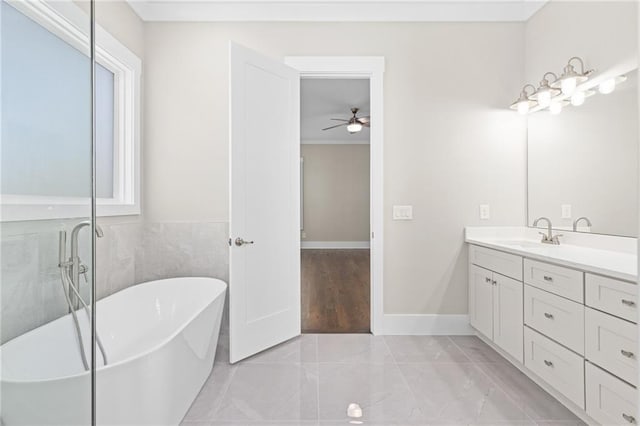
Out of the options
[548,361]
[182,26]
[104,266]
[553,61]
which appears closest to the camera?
[548,361]

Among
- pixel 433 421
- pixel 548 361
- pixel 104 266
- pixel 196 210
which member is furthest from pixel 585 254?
pixel 104 266

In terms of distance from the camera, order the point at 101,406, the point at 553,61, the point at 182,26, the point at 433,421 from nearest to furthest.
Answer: the point at 101,406, the point at 433,421, the point at 553,61, the point at 182,26

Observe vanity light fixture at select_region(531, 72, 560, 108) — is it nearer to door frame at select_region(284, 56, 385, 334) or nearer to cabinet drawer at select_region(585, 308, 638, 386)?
door frame at select_region(284, 56, 385, 334)

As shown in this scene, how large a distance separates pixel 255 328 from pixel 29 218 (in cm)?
207

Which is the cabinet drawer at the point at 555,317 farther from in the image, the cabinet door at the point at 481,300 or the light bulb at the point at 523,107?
the light bulb at the point at 523,107

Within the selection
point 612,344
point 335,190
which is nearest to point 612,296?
point 612,344

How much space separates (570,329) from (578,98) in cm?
161

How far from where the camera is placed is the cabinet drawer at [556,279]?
1740mm

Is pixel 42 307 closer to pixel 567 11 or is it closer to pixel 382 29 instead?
pixel 382 29

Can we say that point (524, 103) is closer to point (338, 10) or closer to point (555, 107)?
point (555, 107)

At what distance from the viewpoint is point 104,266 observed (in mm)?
2438

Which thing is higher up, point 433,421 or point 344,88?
point 344,88

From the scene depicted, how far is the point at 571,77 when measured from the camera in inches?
93.0

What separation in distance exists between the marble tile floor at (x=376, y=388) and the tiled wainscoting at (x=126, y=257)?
0.72 metres
